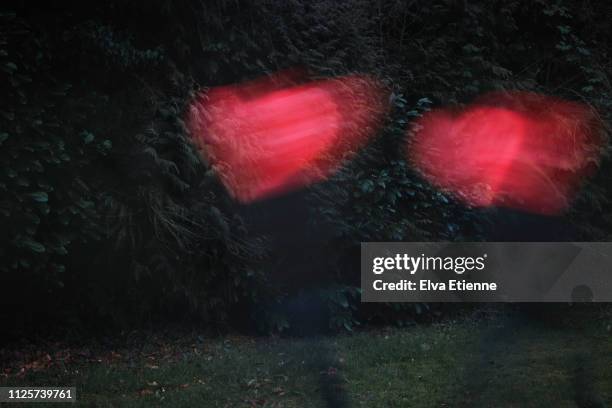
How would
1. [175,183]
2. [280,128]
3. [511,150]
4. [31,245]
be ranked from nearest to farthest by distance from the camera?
[31,245]
[175,183]
[280,128]
[511,150]

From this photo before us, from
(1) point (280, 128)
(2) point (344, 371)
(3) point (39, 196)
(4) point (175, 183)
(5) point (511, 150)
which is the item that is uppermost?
(5) point (511, 150)

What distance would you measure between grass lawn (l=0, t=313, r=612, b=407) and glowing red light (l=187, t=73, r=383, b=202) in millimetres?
1919

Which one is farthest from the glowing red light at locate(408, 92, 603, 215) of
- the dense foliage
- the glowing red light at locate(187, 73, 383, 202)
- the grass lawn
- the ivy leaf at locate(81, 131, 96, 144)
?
the ivy leaf at locate(81, 131, 96, 144)

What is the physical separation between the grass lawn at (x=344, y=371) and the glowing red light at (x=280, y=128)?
192 centimetres

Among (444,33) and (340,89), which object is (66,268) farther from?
(444,33)

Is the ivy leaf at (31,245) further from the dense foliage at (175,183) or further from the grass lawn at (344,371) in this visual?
the grass lawn at (344,371)

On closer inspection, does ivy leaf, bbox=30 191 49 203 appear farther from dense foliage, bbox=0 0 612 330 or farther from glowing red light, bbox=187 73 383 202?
glowing red light, bbox=187 73 383 202

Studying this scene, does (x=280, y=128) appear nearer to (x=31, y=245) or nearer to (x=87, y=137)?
(x=87, y=137)

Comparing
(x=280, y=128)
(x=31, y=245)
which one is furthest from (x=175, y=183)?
(x=31, y=245)

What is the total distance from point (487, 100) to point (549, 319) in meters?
3.40

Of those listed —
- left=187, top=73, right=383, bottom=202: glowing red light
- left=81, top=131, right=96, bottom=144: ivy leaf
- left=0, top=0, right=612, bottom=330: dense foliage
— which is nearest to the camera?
left=0, top=0, right=612, bottom=330: dense foliage

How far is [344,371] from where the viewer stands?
6953mm

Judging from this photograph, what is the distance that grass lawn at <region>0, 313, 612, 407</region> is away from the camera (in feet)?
19.9

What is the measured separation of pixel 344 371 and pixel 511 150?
214 inches
